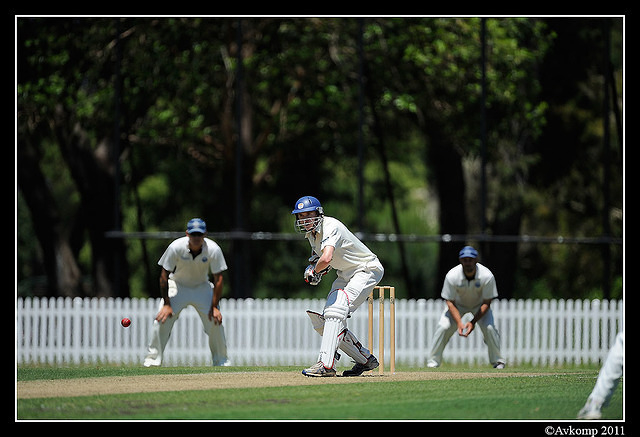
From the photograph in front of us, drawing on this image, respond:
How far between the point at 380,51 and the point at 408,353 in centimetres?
805

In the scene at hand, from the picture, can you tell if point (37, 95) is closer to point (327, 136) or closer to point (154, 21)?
point (154, 21)

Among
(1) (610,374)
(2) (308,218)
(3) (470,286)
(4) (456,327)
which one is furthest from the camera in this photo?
(4) (456,327)

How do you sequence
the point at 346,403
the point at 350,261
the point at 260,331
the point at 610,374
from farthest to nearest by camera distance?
the point at 260,331 < the point at 350,261 < the point at 346,403 < the point at 610,374

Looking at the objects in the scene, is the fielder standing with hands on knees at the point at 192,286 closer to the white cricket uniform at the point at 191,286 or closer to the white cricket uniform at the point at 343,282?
the white cricket uniform at the point at 191,286

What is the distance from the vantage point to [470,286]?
15.0 metres

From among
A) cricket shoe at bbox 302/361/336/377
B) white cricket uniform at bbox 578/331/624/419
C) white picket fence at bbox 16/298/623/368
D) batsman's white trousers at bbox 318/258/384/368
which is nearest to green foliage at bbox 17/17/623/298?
white picket fence at bbox 16/298/623/368

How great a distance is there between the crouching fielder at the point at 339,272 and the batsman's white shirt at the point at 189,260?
3.11 meters

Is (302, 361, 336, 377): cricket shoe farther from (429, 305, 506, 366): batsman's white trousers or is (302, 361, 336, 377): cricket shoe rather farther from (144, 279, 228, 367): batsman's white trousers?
(429, 305, 506, 366): batsman's white trousers

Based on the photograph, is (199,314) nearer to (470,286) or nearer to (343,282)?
(470,286)

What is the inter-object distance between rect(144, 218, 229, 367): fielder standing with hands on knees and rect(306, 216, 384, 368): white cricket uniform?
3057 millimetres

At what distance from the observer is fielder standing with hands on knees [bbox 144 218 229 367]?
45.4 feet

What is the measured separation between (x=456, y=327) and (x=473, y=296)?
54 cm

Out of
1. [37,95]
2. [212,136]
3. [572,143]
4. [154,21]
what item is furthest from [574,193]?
[37,95]
